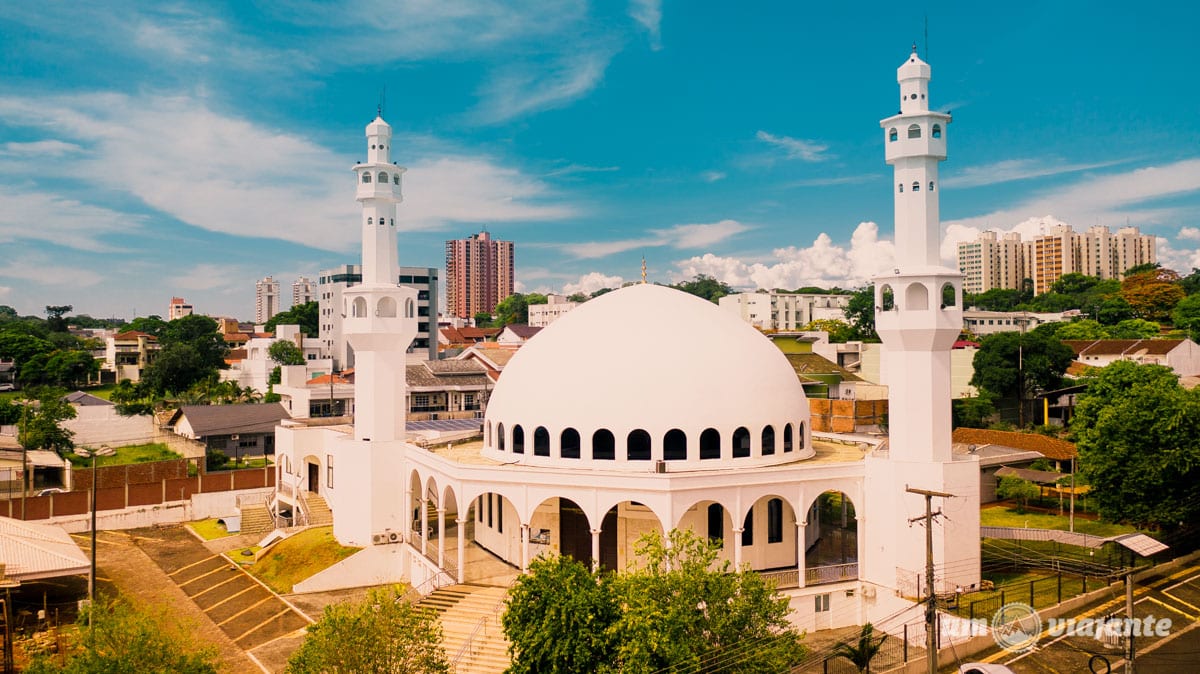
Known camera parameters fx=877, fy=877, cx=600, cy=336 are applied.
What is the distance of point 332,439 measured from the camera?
40.8 meters

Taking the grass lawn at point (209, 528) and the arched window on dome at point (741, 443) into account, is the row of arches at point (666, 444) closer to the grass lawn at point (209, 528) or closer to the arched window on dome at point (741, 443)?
the arched window on dome at point (741, 443)

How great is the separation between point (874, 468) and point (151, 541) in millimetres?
34085

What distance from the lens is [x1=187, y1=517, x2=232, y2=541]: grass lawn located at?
43.4 meters

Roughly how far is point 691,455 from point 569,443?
4217 mm

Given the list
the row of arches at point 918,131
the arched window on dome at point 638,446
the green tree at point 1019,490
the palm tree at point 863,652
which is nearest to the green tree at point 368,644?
the palm tree at point 863,652

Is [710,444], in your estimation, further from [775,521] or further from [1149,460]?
[1149,460]

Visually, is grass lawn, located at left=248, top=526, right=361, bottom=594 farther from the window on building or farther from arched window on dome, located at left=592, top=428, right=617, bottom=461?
the window on building

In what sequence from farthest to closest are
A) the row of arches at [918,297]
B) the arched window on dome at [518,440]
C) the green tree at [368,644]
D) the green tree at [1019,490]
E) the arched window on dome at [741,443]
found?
1. the green tree at [1019,490]
2. the arched window on dome at [518,440]
3. the arched window on dome at [741,443]
4. the row of arches at [918,297]
5. the green tree at [368,644]

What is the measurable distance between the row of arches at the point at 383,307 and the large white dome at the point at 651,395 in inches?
225

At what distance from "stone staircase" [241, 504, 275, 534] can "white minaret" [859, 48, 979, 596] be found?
29.3 meters

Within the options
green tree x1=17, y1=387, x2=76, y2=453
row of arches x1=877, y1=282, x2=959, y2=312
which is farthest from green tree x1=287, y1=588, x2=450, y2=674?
green tree x1=17, y1=387, x2=76, y2=453

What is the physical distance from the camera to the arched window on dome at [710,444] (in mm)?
29625

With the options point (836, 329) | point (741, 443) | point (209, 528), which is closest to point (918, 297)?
point (741, 443)

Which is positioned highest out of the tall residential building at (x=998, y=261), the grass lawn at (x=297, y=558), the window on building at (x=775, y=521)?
the tall residential building at (x=998, y=261)
